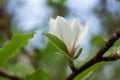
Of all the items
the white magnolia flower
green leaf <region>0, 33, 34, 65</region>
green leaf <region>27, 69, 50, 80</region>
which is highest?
the white magnolia flower

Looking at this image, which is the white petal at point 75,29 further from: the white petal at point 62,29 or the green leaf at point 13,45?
the green leaf at point 13,45

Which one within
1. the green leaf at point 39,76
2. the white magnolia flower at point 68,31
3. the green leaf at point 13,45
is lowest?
the green leaf at point 39,76

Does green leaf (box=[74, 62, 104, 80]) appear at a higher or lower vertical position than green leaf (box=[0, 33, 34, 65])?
lower

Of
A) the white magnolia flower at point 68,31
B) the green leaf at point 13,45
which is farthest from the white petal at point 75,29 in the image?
the green leaf at point 13,45

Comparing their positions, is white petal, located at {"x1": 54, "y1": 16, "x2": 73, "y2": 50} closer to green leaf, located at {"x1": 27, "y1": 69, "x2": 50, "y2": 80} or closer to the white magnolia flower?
the white magnolia flower

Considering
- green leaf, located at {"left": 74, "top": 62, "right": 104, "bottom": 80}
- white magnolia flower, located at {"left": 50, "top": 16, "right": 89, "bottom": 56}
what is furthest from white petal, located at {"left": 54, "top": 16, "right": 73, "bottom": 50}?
green leaf, located at {"left": 74, "top": 62, "right": 104, "bottom": 80}

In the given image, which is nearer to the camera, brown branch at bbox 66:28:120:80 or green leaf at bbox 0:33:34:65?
brown branch at bbox 66:28:120:80

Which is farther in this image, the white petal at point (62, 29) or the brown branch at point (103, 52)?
the white petal at point (62, 29)

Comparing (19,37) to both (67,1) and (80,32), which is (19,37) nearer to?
(80,32)

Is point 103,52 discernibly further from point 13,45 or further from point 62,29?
point 13,45

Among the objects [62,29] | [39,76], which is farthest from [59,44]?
[39,76]
